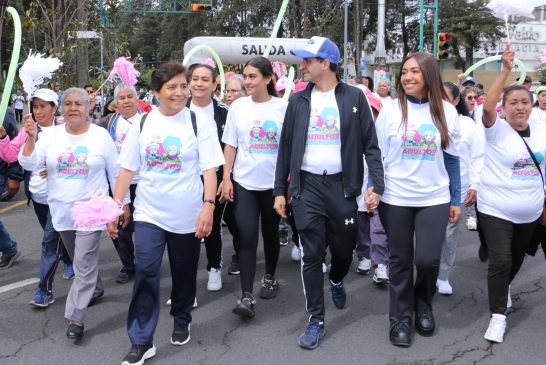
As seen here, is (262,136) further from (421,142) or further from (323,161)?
A: (421,142)

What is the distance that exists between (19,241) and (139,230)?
161 inches

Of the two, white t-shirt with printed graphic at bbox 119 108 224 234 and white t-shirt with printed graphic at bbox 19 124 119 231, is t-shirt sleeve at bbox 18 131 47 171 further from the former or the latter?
white t-shirt with printed graphic at bbox 119 108 224 234

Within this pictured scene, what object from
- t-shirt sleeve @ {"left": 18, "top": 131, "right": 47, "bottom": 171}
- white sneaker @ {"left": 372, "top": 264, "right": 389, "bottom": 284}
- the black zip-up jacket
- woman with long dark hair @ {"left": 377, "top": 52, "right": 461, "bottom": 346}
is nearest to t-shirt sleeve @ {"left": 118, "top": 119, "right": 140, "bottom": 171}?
t-shirt sleeve @ {"left": 18, "top": 131, "right": 47, "bottom": 171}

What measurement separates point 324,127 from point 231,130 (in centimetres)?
95

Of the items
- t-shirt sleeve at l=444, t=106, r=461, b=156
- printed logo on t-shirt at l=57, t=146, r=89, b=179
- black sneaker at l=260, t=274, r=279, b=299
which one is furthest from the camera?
black sneaker at l=260, t=274, r=279, b=299

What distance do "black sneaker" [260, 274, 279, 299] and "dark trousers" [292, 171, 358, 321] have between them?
3.24 feet

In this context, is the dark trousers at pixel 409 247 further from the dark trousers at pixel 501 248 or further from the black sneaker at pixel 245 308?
the black sneaker at pixel 245 308

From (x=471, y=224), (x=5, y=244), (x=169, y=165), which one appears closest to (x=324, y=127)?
(x=169, y=165)

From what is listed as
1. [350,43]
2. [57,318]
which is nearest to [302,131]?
[57,318]

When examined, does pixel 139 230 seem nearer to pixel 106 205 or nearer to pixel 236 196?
pixel 106 205

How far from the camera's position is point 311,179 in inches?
160

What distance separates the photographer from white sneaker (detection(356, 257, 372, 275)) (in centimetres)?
575

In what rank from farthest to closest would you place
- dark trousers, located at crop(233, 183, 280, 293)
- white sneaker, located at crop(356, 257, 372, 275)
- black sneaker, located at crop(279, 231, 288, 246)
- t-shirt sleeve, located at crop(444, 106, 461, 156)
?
black sneaker, located at crop(279, 231, 288, 246), white sneaker, located at crop(356, 257, 372, 275), dark trousers, located at crop(233, 183, 280, 293), t-shirt sleeve, located at crop(444, 106, 461, 156)

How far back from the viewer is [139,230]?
12.3 ft
